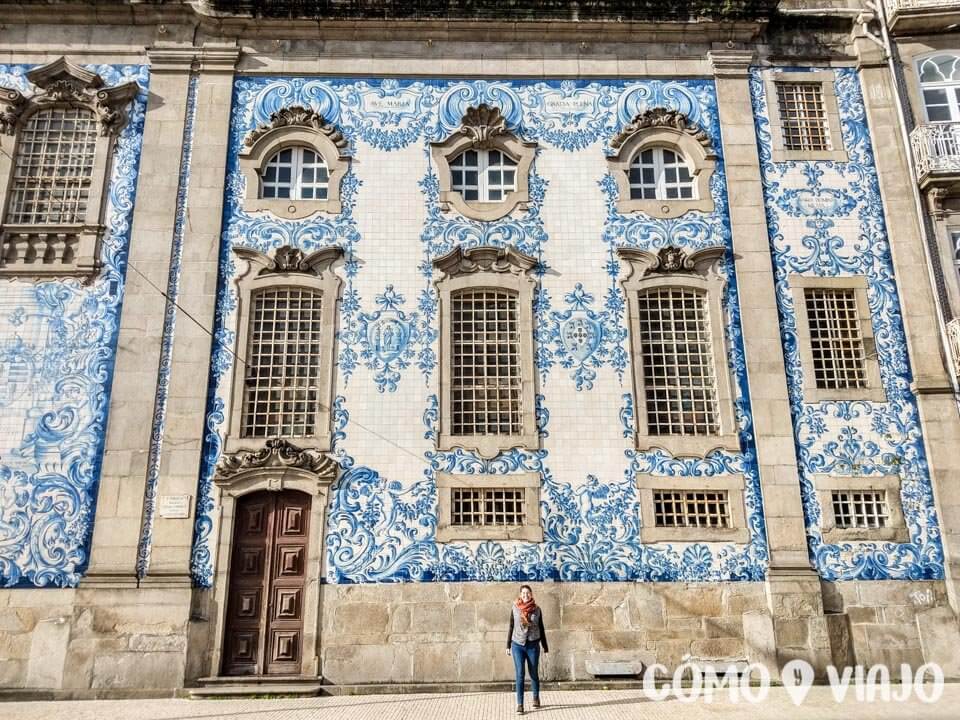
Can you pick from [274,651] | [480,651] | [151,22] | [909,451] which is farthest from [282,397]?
[909,451]

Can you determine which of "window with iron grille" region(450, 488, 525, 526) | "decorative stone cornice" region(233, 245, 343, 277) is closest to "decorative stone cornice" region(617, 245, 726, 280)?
"window with iron grille" region(450, 488, 525, 526)

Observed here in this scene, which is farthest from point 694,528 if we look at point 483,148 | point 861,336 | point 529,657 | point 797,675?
point 483,148

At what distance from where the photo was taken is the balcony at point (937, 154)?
12227 mm

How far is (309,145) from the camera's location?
41.9ft

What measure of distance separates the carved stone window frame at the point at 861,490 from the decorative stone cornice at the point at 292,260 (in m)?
8.10

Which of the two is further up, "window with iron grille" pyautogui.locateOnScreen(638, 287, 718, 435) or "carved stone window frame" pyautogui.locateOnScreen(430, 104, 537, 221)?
"carved stone window frame" pyautogui.locateOnScreen(430, 104, 537, 221)

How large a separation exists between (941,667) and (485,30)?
12.1 m

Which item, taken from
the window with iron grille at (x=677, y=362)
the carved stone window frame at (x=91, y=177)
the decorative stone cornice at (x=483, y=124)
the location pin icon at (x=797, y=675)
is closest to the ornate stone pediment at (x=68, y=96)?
the carved stone window frame at (x=91, y=177)

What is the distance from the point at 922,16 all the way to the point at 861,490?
8334 mm

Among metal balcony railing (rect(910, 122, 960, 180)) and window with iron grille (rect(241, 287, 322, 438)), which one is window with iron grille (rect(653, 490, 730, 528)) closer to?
window with iron grille (rect(241, 287, 322, 438))

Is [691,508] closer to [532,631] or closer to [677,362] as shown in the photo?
[677,362]

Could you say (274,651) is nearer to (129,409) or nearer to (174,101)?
(129,409)

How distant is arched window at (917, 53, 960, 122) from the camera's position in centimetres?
1308

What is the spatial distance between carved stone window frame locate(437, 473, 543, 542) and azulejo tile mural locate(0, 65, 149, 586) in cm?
499
